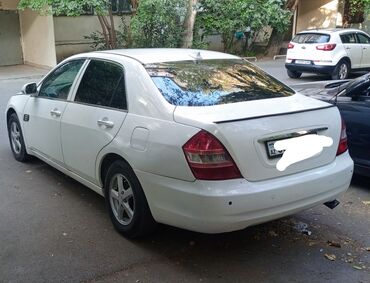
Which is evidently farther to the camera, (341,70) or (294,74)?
(294,74)

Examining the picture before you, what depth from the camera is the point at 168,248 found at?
3914 mm

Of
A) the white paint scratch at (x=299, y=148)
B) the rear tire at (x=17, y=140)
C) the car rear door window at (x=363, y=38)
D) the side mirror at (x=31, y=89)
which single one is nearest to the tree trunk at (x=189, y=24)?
the car rear door window at (x=363, y=38)

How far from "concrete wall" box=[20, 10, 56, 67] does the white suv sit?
8521mm

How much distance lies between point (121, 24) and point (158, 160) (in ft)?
54.2

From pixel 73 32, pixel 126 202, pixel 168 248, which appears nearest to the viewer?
pixel 168 248

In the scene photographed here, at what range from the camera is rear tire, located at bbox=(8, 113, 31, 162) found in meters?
6.10

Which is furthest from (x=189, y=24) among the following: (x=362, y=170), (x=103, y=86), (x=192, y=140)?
(x=192, y=140)

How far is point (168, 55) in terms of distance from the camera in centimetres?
452

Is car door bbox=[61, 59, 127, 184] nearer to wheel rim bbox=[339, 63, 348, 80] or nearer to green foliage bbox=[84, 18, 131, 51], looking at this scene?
wheel rim bbox=[339, 63, 348, 80]

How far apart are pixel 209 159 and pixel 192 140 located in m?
0.18

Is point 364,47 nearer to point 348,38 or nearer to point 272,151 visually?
point 348,38

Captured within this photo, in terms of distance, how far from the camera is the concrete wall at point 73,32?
62.9 feet

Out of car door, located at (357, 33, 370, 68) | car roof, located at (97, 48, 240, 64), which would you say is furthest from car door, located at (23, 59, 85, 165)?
car door, located at (357, 33, 370, 68)

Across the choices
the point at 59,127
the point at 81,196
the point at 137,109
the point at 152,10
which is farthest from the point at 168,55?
the point at 152,10
